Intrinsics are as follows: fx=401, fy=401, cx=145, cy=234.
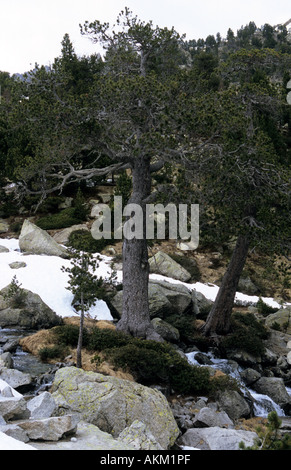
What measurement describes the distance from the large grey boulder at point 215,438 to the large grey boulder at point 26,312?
7.54 metres

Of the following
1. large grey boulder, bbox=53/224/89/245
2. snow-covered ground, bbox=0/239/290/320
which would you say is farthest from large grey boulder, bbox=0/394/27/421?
large grey boulder, bbox=53/224/89/245

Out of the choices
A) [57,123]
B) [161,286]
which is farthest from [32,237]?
[57,123]

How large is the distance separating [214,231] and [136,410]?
645 cm

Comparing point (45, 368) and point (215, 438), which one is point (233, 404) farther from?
point (45, 368)

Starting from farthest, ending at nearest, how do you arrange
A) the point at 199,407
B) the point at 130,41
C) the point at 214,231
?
the point at 130,41 → the point at 214,231 → the point at 199,407

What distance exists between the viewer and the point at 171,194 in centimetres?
1157

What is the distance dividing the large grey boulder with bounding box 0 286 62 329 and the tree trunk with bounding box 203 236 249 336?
5.67 meters

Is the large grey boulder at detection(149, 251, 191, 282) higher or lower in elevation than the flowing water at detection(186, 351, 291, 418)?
higher

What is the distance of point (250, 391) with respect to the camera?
11.9 m

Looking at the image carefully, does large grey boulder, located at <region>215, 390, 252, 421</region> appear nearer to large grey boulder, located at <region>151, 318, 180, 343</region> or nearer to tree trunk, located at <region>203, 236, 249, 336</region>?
large grey boulder, located at <region>151, 318, 180, 343</region>

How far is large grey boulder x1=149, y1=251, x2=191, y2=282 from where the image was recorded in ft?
65.8

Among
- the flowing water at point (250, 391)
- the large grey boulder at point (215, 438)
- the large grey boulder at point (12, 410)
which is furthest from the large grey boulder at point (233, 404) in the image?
the large grey boulder at point (12, 410)

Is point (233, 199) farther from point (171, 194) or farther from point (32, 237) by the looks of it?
point (32, 237)

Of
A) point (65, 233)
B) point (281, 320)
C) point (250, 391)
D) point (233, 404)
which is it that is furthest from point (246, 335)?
point (65, 233)
